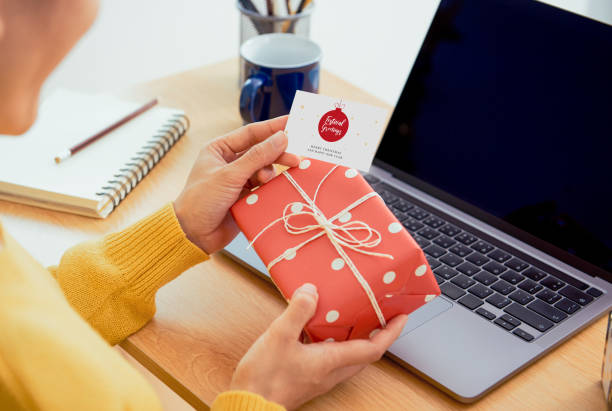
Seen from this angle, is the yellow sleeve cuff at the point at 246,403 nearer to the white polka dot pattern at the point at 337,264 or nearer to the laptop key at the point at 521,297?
the white polka dot pattern at the point at 337,264

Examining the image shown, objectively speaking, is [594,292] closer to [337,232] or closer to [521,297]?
[521,297]

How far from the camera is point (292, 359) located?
661 mm

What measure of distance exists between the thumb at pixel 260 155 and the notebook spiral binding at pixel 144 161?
0.28 meters

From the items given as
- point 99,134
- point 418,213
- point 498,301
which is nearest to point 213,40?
point 99,134

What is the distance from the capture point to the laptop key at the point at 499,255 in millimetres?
877

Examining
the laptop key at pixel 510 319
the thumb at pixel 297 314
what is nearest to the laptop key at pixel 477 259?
the laptop key at pixel 510 319

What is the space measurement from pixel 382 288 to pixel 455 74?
0.45 meters

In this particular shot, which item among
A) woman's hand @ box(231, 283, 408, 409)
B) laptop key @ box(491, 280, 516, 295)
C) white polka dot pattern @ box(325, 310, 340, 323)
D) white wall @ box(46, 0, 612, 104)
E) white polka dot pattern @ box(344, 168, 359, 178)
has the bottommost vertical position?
white wall @ box(46, 0, 612, 104)

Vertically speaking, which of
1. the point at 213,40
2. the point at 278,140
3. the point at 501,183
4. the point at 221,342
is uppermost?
the point at 278,140

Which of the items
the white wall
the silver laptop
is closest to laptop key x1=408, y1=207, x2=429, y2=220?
the silver laptop

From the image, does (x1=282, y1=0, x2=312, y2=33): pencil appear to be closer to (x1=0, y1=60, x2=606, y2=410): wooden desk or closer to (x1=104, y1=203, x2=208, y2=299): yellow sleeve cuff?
(x1=0, y1=60, x2=606, y2=410): wooden desk

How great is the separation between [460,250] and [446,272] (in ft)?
0.18

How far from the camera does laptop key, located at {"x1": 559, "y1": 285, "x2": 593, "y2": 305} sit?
815mm

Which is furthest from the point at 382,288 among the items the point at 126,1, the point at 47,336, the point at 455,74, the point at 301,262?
the point at 126,1
